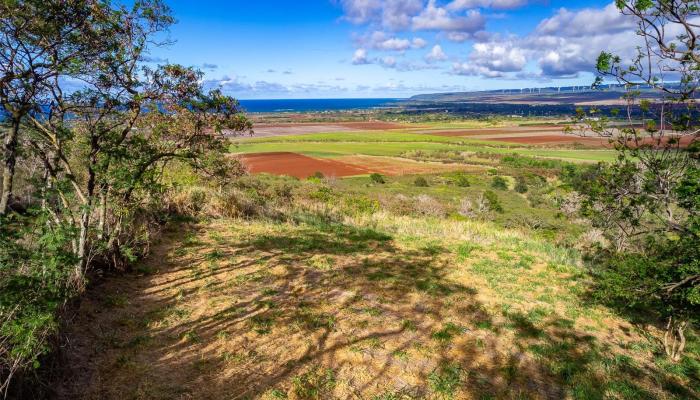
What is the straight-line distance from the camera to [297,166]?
5278 cm

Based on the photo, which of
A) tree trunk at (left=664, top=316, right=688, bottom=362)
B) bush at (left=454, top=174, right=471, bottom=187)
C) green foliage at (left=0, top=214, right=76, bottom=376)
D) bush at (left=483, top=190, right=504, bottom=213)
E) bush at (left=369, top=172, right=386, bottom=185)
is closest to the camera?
green foliage at (left=0, top=214, right=76, bottom=376)

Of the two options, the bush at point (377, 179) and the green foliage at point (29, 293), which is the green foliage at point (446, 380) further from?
the bush at point (377, 179)

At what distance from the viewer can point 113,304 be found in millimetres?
6617

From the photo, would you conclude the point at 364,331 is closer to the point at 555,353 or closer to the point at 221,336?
the point at 221,336

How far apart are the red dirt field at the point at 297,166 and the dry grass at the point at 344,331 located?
36.7m

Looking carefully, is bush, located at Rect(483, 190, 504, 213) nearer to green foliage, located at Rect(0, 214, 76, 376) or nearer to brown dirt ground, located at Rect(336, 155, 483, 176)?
brown dirt ground, located at Rect(336, 155, 483, 176)

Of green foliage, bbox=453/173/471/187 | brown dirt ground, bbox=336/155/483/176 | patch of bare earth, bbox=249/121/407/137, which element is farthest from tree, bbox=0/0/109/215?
patch of bare earth, bbox=249/121/407/137

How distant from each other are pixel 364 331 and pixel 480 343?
A: 70.2 inches

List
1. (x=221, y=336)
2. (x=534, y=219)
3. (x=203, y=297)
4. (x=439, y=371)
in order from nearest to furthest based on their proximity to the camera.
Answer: (x=439, y=371), (x=221, y=336), (x=203, y=297), (x=534, y=219)

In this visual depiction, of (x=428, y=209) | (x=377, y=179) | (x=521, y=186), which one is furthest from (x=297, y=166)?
(x=428, y=209)

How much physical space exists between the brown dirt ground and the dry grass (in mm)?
43575

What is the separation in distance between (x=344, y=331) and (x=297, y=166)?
4751cm

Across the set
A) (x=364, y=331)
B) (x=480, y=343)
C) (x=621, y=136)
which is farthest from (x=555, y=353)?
(x=621, y=136)

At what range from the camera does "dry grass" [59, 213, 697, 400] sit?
16.1ft
